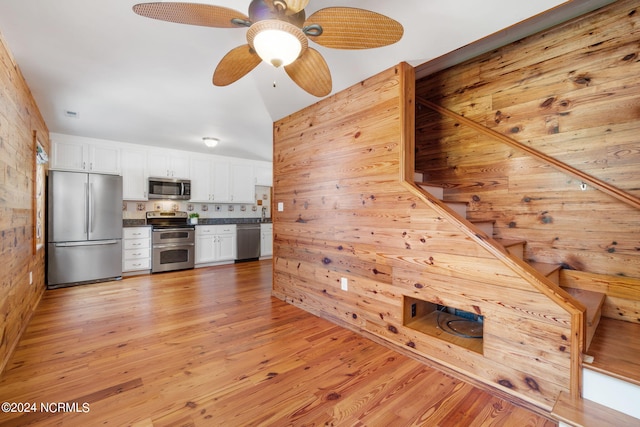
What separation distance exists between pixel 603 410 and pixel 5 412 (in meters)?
3.15

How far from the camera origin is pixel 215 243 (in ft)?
19.0

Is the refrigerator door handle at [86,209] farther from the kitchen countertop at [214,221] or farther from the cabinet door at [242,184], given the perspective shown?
the cabinet door at [242,184]

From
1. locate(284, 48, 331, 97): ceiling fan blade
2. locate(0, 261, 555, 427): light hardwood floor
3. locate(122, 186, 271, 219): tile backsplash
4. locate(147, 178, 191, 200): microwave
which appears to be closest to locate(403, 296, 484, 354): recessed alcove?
locate(0, 261, 555, 427): light hardwood floor

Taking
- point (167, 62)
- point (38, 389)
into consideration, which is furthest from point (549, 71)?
point (38, 389)

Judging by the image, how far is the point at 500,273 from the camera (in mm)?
1753

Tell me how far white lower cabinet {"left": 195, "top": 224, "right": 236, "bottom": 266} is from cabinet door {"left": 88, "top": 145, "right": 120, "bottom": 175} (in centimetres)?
172

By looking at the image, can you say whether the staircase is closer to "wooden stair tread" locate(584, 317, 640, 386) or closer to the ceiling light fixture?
"wooden stair tread" locate(584, 317, 640, 386)

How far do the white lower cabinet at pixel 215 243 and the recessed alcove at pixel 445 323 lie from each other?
14.6ft

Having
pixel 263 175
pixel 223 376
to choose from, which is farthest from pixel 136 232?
pixel 223 376

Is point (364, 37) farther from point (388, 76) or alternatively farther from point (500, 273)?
point (500, 273)

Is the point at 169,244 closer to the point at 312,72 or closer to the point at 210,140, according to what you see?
the point at 210,140

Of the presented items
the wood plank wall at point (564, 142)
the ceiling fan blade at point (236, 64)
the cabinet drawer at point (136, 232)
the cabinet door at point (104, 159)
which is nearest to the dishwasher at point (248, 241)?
the cabinet drawer at point (136, 232)

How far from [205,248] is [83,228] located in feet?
6.39

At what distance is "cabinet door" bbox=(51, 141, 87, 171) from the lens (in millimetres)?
4391
